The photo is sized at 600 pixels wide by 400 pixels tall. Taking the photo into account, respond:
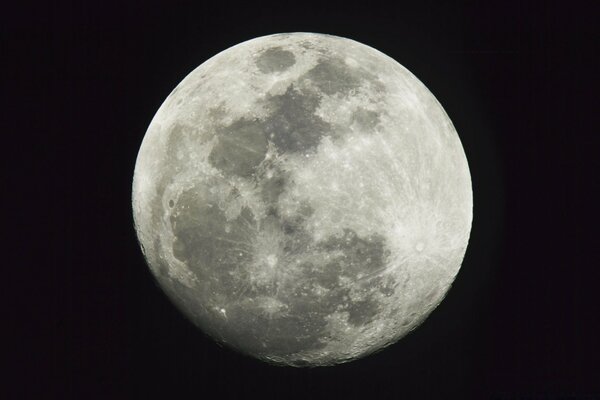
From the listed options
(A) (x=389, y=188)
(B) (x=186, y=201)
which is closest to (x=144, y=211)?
(B) (x=186, y=201)

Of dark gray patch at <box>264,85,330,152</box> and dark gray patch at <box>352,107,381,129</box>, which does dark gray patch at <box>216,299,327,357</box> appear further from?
dark gray patch at <box>352,107,381,129</box>

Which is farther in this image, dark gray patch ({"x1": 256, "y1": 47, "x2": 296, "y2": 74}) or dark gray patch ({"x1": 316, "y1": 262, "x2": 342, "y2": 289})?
dark gray patch ({"x1": 256, "y1": 47, "x2": 296, "y2": 74})

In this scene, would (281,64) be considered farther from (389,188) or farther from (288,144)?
(389,188)

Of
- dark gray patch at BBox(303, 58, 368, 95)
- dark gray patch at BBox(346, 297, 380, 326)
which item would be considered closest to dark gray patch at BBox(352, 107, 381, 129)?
dark gray patch at BBox(303, 58, 368, 95)

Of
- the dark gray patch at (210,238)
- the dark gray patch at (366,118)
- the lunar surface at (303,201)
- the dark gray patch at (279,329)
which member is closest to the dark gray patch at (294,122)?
the lunar surface at (303,201)

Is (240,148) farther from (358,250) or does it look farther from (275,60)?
(358,250)

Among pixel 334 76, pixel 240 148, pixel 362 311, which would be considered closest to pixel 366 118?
pixel 334 76

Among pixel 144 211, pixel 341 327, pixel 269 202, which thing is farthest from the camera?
pixel 144 211

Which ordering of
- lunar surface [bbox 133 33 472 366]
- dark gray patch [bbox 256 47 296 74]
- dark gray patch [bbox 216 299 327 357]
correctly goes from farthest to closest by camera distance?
dark gray patch [bbox 256 47 296 74] → dark gray patch [bbox 216 299 327 357] → lunar surface [bbox 133 33 472 366]
